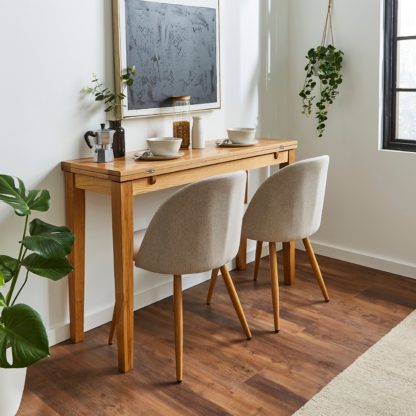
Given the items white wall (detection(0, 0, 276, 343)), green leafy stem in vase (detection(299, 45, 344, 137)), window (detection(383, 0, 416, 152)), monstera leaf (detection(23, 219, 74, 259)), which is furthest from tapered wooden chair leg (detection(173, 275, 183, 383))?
window (detection(383, 0, 416, 152))

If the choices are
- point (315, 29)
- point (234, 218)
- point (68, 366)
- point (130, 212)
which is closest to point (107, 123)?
point (130, 212)

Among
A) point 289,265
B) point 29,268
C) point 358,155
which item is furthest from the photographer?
point 358,155

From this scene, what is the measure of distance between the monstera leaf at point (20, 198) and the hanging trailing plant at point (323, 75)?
1958 mm

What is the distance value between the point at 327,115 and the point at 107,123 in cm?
153

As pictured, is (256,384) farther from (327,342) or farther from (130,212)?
(130,212)

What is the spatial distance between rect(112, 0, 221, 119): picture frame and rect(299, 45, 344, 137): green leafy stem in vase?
66 centimetres

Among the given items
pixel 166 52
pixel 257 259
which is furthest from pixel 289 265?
pixel 166 52

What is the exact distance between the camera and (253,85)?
3533 millimetres

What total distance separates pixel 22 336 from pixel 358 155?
2413 millimetres

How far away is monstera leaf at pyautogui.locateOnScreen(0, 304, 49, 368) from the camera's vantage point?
1758 mm

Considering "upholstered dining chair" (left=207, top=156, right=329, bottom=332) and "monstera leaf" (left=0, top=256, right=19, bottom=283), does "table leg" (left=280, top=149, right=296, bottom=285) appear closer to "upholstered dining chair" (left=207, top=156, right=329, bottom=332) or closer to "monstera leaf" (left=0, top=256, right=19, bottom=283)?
"upholstered dining chair" (left=207, top=156, right=329, bottom=332)

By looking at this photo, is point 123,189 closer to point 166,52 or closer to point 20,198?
point 20,198

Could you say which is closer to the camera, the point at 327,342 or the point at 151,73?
the point at 327,342

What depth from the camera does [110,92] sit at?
270 cm
